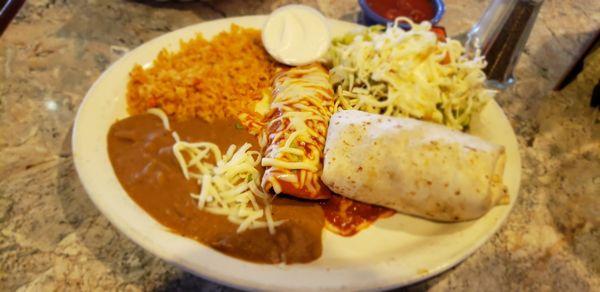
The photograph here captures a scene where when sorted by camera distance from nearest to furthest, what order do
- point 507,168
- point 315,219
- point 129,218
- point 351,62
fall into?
1. point 129,218
2. point 315,219
3. point 507,168
4. point 351,62

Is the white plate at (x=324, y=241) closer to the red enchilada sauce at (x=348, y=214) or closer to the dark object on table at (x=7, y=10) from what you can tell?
the red enchilada sauce at (x=348, y=214)

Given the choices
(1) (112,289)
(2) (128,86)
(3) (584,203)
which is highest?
(2) (128,86)

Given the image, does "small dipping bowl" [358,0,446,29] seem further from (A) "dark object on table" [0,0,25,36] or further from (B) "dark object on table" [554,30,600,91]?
(A) "dark object on table" [0,0,25,36]

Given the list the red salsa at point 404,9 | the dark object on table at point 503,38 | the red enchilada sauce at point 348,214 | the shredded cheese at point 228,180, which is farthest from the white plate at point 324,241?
the red salsa at point 404,9

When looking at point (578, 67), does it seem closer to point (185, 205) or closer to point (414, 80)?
point (414, 80)

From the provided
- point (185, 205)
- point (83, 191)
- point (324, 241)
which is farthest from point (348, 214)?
point (83, 191)

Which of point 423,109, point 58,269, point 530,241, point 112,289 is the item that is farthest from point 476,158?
point 58,269

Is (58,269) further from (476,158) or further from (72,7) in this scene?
(72,7)
